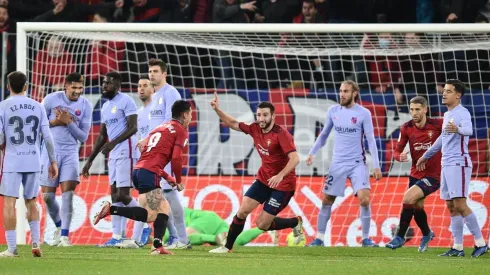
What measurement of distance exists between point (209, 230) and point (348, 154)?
2.17 meters

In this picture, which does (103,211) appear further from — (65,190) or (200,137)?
(200,137)

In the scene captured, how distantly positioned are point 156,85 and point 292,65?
4.61m

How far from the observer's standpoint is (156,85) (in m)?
13.9

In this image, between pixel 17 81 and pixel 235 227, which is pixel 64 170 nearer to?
pixel 235 227

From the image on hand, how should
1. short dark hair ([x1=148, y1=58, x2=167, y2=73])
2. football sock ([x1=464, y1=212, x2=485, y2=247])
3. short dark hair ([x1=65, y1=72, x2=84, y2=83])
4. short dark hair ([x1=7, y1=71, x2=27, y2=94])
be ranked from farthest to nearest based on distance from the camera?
short dark hair ([x1=65, y1=72, x2=84, y2=83]) → short dark hair ([x1=148, y1=58, x2=167, y2=73]) → football sock ([x1=464, y1=212, x2=485, y2=247]) → short dark hair ([x1=7, y1=71, x2=27, y2=94])

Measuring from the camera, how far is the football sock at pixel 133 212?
12.3m

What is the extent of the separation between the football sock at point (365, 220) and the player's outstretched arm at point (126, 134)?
317cm

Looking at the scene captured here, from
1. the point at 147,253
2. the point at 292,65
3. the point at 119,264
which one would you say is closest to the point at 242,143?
the point at 292,65

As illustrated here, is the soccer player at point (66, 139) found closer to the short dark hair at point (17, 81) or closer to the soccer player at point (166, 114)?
the soccer player at point (166, 114)

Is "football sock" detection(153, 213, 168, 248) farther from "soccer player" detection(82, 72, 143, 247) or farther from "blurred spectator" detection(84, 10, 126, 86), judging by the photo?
"blurred spectator" detection(84, 10, 126, 86)

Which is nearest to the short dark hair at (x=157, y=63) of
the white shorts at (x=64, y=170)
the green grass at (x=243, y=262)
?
the white shorts at (x=64, y=170)

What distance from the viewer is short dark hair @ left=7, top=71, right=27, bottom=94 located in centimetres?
1145

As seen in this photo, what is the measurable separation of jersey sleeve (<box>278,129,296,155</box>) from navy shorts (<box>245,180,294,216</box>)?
532 millimetres

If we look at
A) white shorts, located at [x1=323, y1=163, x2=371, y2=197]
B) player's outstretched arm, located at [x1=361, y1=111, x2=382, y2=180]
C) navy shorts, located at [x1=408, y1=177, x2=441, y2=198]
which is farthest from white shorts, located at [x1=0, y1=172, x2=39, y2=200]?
navy shorts, located at [x1=408, y1=177, x2=441, y2=198]
